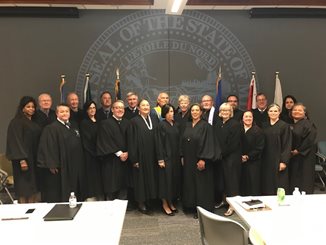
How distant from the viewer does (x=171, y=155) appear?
4594mm

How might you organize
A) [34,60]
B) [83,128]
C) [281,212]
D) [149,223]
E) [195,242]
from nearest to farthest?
[281,212] < [195,242] < [149,223] < [83,128] < [34,60]

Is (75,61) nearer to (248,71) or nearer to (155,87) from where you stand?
(155,87)

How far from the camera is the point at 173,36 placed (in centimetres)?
620

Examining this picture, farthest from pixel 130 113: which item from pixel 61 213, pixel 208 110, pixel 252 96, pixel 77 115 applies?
pixel 61 213

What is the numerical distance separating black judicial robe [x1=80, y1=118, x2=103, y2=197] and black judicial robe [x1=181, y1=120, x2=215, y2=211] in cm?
126

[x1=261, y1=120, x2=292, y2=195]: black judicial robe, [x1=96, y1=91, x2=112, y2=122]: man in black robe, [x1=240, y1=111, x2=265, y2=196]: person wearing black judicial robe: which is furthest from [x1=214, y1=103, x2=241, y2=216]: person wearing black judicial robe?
[x1=96, y1=91, x2=112, y2=122]: man in black robe

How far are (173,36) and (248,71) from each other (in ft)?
5.30

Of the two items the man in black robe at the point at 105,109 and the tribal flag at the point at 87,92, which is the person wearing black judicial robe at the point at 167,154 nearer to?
the man in black robe at the point at 105,109

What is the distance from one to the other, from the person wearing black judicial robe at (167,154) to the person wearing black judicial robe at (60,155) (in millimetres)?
1148

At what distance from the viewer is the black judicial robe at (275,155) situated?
14.5 feet

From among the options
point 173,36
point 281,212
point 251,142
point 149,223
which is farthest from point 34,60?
point 281,212

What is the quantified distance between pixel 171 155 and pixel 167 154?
62 millimetres

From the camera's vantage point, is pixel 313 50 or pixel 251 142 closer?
pixel 251 142

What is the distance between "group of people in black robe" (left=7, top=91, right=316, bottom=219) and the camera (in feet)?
14.3
